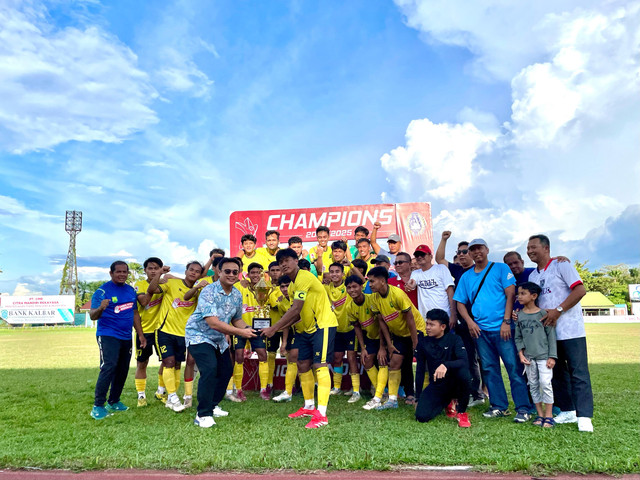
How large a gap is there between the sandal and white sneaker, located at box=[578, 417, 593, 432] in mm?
289

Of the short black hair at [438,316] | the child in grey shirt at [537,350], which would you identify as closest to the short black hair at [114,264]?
the short black hair at [438,316]

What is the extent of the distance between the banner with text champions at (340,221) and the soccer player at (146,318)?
34.0 feet

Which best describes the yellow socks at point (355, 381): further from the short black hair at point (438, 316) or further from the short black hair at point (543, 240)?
the short black hair at point (543, 240)

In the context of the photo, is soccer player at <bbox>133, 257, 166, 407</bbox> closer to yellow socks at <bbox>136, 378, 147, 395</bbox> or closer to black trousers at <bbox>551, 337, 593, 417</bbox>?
yellow socks at <bbox>136, 378, 147, 395</bbox>

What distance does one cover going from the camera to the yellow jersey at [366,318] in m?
7.07

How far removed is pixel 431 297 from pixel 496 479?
333 centimetres

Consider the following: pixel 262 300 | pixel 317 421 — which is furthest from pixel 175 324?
pixel 317 421

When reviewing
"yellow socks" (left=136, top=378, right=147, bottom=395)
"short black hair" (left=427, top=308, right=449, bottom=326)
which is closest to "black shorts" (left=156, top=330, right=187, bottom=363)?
"yellow socks" (left=136, top=378, right=147, bottom=395)

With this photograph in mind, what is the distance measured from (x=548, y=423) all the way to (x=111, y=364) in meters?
6.01

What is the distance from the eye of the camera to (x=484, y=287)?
6207 mm

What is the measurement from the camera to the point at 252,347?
7.96 meters

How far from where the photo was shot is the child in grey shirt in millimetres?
5504

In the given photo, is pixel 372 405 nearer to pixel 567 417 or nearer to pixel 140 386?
pixel 567 417

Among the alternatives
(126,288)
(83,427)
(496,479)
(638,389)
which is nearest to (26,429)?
(83,427)
